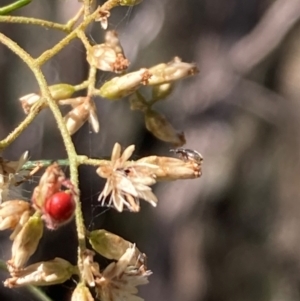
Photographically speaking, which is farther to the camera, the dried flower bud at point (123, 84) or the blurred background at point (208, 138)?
the blurred background at point (208, 138)

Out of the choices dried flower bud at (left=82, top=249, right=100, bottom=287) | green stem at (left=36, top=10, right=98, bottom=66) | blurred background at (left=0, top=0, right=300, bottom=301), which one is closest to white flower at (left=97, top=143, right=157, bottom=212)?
dried flower bud at (left=82, top=249, right=100, bottom=287)

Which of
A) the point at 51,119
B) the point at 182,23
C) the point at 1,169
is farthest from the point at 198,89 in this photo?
the point at 1,169

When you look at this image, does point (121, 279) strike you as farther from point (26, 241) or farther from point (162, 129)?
point (162, 129)

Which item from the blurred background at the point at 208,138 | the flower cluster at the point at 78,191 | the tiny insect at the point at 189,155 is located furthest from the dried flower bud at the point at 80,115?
the blurred background at the point at 208,138

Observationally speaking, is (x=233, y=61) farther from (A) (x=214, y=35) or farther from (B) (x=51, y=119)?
(B) (x=51, y=119)

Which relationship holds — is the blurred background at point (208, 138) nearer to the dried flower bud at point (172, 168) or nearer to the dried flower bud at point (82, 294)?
the dried flower bud at point (172, 168)
